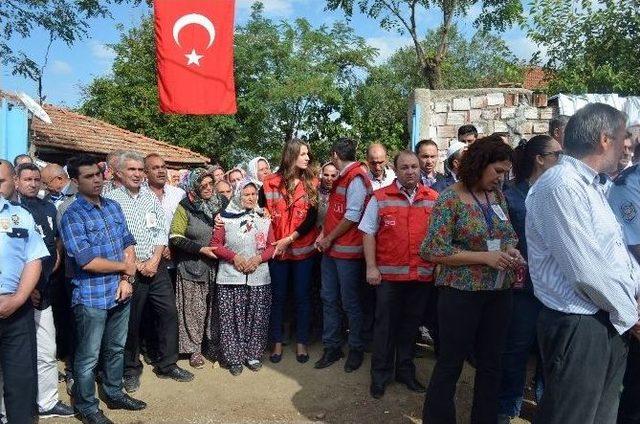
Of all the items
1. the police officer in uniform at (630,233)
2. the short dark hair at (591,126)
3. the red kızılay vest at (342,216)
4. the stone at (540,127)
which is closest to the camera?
the short dark hair at (591,126)

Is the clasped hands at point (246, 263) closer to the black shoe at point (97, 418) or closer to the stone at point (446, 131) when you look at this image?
the black shoe at point (97, 418)

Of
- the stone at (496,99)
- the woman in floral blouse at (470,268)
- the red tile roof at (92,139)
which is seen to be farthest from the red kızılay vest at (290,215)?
the red tile roof at (92,139)

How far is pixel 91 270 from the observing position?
4.13 m

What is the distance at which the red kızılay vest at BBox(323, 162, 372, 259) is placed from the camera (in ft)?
16.3

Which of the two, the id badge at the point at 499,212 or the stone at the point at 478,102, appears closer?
the id badge at the point at 499,212

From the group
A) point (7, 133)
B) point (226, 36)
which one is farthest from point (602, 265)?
point (7, 133)

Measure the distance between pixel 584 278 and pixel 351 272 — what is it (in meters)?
2.66

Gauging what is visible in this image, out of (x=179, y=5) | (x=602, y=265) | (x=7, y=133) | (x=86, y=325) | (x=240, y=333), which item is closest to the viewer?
(x=602, y=265)

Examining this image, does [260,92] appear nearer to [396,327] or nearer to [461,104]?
[461,104]

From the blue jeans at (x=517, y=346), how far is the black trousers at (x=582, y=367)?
1.32 metres

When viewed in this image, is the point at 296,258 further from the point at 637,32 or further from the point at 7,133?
the point at 637,32

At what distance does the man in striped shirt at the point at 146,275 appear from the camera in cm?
477

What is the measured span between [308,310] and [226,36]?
9.99 ft

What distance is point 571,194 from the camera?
2500 millimetres
